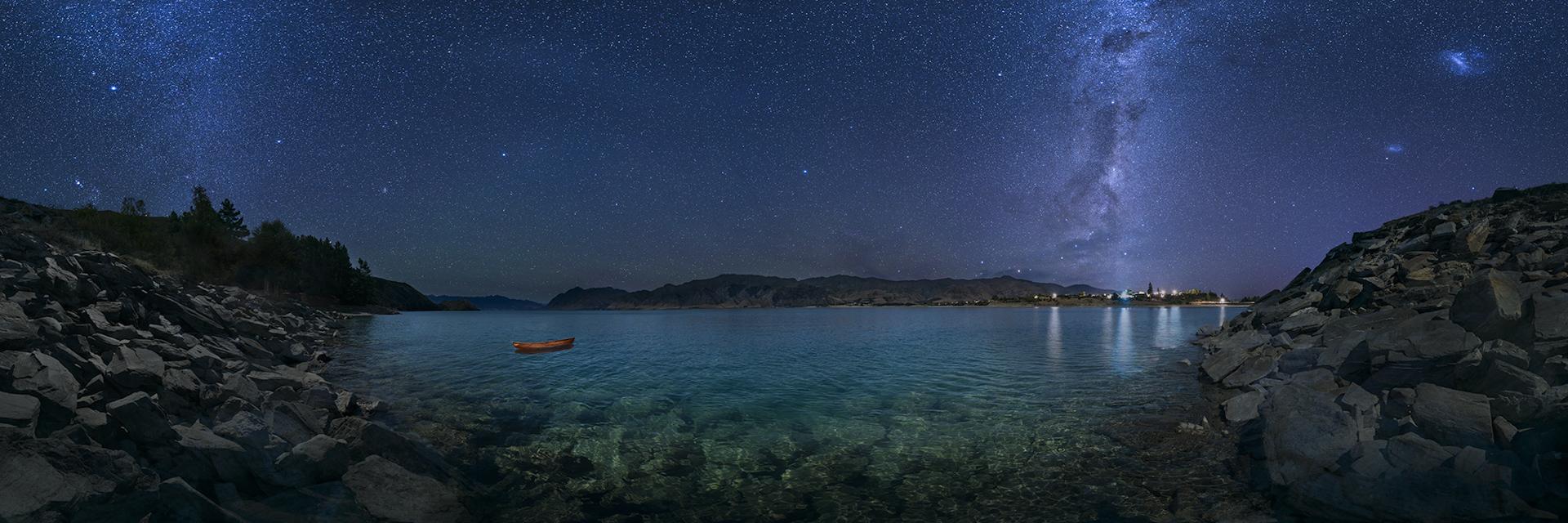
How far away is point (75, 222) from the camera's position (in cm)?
5594

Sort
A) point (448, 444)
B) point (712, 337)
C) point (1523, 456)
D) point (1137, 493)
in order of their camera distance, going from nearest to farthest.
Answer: point (1523, 456) → point (1137, 493) → point (448, 444) → point (712, 337)

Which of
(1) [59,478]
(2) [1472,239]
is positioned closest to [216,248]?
(1) [59,478]

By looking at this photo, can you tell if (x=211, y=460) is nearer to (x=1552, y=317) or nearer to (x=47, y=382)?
(x=47, y=382)

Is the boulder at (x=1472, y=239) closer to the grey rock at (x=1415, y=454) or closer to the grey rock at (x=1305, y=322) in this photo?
the grey rock at (x=1305, y=322)

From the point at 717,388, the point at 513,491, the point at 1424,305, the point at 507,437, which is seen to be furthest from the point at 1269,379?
the point at 507,437

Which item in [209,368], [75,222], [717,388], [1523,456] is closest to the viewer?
[1523,456]

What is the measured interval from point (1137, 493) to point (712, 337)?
52.4m

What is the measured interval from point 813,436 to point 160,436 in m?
12.4

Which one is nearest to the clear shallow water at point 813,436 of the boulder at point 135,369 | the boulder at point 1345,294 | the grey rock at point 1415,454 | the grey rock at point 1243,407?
the grey rock at point 1243,407

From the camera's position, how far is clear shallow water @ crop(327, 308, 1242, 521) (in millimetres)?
9484

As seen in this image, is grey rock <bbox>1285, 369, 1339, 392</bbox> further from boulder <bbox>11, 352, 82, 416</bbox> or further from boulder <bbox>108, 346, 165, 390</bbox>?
boulder <bbox>108, 346, 165, 390</bbox>

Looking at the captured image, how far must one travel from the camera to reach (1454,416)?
8.80 m

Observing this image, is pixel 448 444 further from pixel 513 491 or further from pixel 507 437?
pixel 513 491

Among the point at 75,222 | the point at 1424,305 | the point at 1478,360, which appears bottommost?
the point at 1478,360
